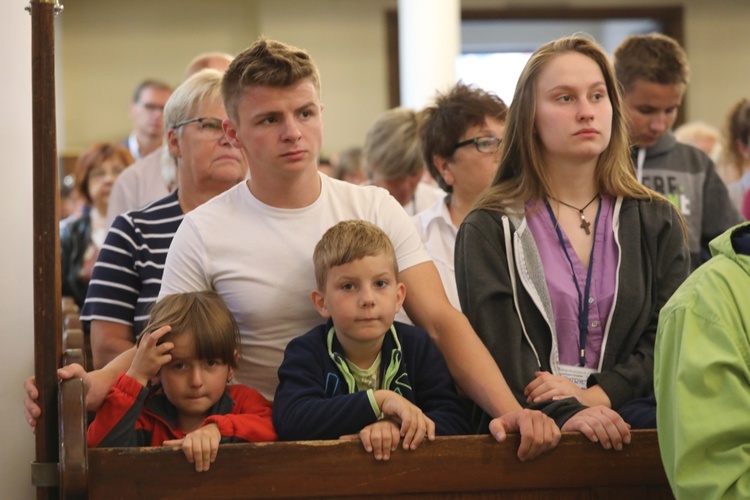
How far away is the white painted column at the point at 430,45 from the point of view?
840 cm

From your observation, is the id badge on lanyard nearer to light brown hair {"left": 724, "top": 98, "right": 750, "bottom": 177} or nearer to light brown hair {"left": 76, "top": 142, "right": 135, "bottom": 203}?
light brown hair {"left": 724, "top": 98, "right": 750, "bottom": 177}

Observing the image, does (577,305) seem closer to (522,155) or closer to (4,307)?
(522,155)

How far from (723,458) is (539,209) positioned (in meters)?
0.97

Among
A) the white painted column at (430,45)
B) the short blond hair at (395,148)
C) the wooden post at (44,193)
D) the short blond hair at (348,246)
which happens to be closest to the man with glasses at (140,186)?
the short blond hair at (395,148)

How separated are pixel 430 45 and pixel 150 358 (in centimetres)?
640

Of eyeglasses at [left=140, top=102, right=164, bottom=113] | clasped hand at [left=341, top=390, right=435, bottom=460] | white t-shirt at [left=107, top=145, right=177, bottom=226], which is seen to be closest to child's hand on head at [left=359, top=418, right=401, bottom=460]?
clasped hand at [left=341, top=390, right=435, bottom=460]

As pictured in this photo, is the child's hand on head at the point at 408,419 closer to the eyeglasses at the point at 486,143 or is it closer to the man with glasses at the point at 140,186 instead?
the eyeglasses at the point at 486,143

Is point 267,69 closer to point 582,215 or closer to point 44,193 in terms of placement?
point 44,193

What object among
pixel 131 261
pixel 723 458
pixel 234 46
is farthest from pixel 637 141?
pixel 234 46

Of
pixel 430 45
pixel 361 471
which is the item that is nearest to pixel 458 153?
pixel 361 471

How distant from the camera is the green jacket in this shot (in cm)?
190

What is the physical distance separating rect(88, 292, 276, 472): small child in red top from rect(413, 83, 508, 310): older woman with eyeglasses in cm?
120

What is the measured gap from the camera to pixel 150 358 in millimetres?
2389

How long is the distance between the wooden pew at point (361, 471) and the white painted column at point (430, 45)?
6.29 meters
